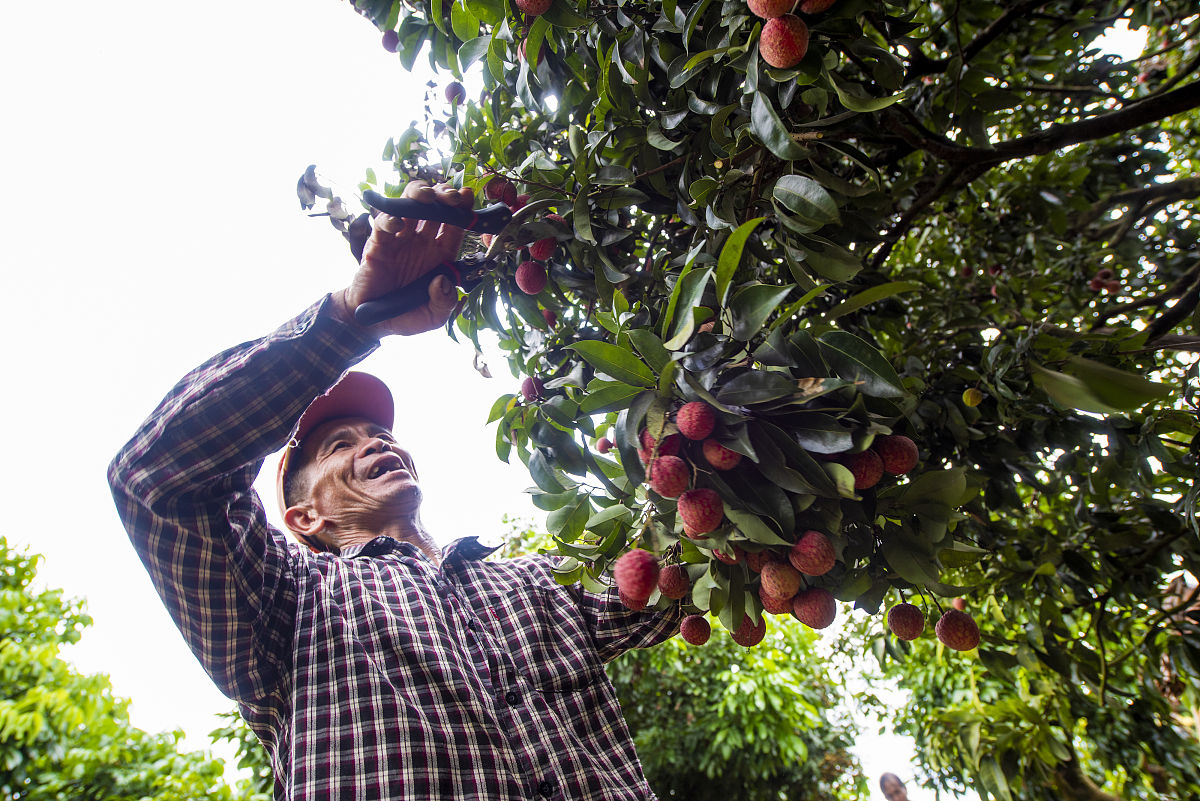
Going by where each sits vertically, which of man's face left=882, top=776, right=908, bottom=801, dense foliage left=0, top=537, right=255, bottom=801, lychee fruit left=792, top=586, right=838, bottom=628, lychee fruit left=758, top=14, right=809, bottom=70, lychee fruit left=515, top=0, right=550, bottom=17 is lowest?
man's face left=882, top=776, right=908, bottom=801

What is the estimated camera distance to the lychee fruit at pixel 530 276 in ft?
3.59

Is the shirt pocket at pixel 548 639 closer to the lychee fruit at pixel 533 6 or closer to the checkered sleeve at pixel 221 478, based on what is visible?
the checkered sleeve at pixel 221 478

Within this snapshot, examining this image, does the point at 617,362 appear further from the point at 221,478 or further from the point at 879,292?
the point at 221,478

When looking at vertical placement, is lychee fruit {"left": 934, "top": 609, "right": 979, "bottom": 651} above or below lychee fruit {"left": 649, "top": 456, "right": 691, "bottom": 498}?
below

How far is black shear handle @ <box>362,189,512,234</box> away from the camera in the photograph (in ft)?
3.17

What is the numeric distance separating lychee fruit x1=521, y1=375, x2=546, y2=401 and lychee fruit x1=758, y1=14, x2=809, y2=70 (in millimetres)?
576

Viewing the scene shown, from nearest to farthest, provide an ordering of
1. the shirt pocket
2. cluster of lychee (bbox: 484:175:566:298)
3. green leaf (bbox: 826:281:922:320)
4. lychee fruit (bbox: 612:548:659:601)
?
green leaf (bbox: 826:281:922:320), lychee fruit (bbox: 612:548:659:601), cluster of lychee (bbox: 484:175:566:298), the shirt pocket

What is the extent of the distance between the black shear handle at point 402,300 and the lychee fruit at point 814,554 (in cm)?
71

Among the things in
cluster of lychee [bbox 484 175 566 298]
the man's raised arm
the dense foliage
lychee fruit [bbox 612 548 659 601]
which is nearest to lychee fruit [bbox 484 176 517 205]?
cluster of lychee [bbox 484 175 566 298]

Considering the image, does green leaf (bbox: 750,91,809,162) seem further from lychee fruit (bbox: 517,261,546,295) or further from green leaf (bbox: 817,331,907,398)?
lychee fruit (bbox: 517,261,546,295)

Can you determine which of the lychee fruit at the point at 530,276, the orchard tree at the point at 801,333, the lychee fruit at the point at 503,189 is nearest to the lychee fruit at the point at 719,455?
the orchard tree at the point at 801,333

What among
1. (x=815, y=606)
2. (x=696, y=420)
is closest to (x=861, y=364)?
(x=696, y=420)

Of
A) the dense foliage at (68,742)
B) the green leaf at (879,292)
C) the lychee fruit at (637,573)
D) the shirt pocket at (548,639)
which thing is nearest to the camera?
the green leaf at (879,292)

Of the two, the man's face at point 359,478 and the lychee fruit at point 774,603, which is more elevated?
the man's face at point 359,478
